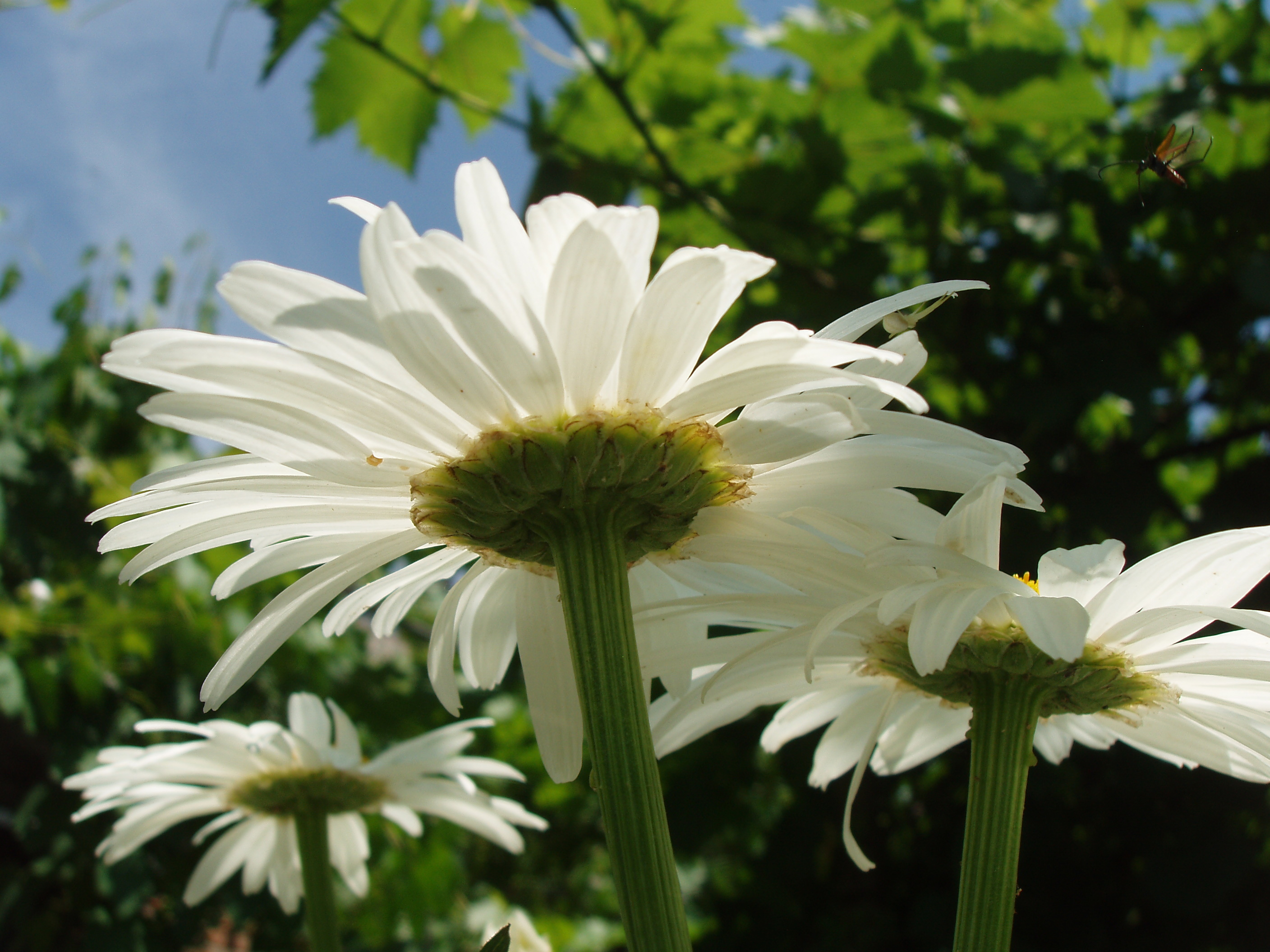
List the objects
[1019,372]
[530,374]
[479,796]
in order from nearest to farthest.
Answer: [530,374] → [479,796] → [1019,372]

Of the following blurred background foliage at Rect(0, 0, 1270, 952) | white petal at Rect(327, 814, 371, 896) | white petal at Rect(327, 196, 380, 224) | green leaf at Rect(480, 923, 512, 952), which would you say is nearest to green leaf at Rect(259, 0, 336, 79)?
blurred background foliage at Rect(0, 0, 1270, 952)

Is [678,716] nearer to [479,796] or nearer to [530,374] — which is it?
[530,374]

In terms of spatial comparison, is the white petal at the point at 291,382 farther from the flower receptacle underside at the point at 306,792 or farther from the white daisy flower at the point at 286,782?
the flower receptacle underside at the point at 306,792

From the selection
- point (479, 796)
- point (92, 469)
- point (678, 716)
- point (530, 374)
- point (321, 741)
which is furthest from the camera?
point (92, 469)

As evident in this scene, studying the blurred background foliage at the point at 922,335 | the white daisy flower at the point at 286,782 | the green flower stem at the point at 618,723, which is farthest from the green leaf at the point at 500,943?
the blurred background foliage at the point at 922,335

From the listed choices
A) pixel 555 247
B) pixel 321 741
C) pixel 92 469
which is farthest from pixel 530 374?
pixel 92 469
